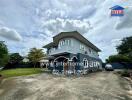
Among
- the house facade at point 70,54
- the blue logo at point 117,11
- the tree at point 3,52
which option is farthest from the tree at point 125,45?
the blue logo at point 117,11

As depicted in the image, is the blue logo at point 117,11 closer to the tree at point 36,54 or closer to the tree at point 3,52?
the tree at point 3,52

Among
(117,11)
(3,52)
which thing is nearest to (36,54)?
(3,52)

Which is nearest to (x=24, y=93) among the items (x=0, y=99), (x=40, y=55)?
(x=0, y=99)

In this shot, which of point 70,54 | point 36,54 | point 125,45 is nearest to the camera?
point 70,54

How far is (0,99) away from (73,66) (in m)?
18.6

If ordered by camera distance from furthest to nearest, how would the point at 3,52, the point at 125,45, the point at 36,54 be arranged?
the point at 125,45 < the point at 36,54 < the point at 3,52

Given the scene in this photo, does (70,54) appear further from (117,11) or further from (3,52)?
(117,11)

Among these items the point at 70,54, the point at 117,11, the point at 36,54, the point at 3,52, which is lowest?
the point at 3,52

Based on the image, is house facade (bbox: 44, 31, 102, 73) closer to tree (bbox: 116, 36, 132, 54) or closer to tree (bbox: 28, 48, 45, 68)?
tree (bbox: 28, 48, 45, 68)

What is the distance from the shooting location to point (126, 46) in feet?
200

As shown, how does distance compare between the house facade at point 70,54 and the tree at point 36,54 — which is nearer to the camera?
the house facade at point 70,54

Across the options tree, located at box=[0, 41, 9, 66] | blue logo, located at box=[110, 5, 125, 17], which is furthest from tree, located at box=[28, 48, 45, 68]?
blue logo, located at box=[110, 5, 125, 17]

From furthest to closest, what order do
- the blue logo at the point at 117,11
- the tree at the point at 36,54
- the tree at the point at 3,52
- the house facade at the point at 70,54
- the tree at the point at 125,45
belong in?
the tree at the point at 125,45, the tree at the point at 36,54, the house facade at the point at 70,54, the tree at the point at 3,52, the blue logo at the point at 117,11

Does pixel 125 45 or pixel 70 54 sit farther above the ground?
pixel 125 45
